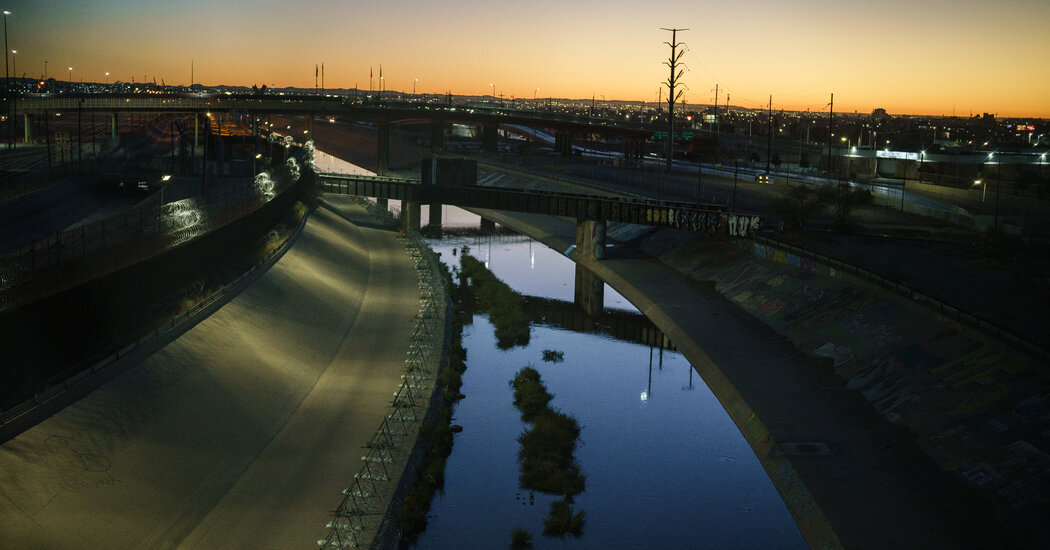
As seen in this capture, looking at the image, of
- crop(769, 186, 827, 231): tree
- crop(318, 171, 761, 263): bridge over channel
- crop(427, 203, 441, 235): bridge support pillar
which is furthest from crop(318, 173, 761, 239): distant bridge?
crop(427, 203, 441, 235): bridge support pillar

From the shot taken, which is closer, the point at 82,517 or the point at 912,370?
the point at 82,517

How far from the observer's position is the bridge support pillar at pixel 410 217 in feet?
316

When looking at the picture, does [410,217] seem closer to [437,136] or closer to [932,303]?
[437,136]

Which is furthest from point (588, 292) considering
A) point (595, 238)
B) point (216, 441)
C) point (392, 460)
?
point (216, 441)

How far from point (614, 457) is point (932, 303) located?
A: 15124mm

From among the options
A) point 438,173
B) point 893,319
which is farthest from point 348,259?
point 893,319

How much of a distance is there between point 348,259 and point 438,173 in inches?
554

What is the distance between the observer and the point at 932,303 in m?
39.3

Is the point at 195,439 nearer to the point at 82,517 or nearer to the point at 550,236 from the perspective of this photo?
the point at 82,517

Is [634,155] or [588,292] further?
[634,155]

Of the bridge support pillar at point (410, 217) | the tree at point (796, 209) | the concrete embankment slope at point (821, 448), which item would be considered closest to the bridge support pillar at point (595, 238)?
the tree at point (796, 209)

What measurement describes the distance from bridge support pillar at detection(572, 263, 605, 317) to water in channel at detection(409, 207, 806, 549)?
5765 millimetres

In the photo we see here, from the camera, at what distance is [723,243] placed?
67125 mm

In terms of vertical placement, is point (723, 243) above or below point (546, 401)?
above
